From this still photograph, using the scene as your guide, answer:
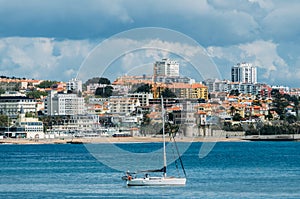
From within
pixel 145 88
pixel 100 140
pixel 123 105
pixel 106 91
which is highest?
pixel 106 91

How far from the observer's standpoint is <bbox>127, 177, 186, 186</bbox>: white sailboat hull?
50.3 metres

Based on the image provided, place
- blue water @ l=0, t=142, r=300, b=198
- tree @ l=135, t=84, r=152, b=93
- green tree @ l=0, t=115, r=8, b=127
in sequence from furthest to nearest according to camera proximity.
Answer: green tree @ l=0, t=115, r=8, b=127, tree @ l=135, t=84, r=152, b=93, blue water @ l=0, t=142, r=300, b=198

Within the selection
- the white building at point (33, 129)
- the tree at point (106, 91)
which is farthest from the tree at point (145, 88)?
the white building at point (33, 129)

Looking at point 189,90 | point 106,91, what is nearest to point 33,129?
point 106,91

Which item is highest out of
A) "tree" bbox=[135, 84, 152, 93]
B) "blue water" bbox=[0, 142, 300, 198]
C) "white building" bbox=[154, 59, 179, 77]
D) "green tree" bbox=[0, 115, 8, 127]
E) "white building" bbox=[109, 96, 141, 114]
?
"white building" bbox=[154, 59, 179, 77]

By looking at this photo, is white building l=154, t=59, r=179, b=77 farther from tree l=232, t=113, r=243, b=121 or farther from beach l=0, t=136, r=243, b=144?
tree l=232, t=113, r=243, b=121

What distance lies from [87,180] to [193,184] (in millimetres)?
6850

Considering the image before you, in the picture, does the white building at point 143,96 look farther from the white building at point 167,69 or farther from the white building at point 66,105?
the white building at point 66,105

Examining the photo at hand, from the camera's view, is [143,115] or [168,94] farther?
[143,115]

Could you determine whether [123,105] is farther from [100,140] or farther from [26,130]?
[26,130]

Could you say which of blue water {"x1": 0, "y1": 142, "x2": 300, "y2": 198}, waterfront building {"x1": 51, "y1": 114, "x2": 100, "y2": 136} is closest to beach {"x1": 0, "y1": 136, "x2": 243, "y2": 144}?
waterfront building {"x1": 51, "y1": 114, "x2": 100, "y2": 136}

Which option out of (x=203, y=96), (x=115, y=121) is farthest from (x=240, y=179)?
(x=115, y=121)

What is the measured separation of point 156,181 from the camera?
50.3 m

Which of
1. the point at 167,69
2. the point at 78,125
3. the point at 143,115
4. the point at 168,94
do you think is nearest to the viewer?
the point at 167,69
